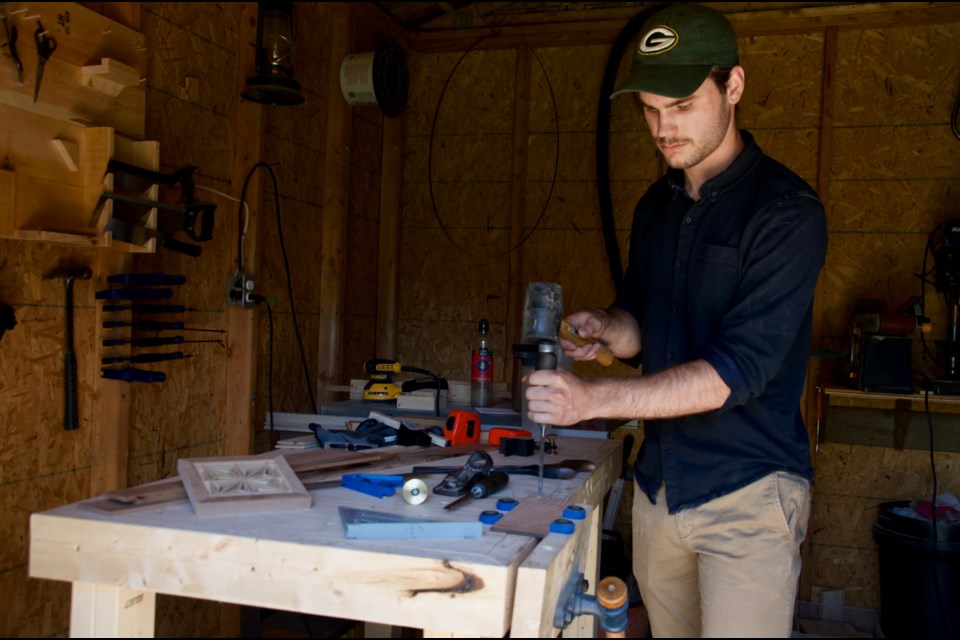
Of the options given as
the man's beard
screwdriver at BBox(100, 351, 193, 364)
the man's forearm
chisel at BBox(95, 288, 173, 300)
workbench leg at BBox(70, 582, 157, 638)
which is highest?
the man's beard

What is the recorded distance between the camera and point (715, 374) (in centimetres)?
147

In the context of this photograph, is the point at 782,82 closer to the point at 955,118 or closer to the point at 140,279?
the point at 955,118

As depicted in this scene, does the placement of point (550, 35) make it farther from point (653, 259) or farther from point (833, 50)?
point (653, 259)

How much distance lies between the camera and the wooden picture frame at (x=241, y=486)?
1.36 m

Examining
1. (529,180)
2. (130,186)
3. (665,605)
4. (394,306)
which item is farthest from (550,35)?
Result: (665,605)

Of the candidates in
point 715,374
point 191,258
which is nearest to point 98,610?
point 715,374

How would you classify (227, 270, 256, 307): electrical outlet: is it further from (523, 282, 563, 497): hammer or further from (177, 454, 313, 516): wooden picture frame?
(523, 282, 563, 497): hammer

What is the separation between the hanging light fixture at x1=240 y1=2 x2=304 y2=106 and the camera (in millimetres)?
2904

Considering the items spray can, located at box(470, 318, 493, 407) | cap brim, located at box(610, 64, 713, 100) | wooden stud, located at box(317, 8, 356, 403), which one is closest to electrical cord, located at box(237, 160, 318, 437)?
wooden stud, located at box(317, 8, 356, 403)

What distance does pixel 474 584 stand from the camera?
115 cm

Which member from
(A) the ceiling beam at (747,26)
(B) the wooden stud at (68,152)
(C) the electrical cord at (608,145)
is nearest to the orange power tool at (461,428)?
(B) the wooden stud at (68,152)

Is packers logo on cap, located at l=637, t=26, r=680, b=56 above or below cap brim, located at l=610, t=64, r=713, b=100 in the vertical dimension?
above

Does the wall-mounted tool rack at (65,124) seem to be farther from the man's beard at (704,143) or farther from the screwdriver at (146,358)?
the man's beard at (704,143)

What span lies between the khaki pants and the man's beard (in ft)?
2.22
